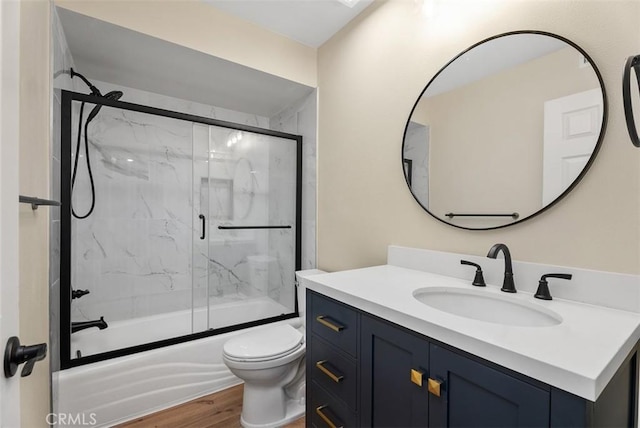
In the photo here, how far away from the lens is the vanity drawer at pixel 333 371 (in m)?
1.09

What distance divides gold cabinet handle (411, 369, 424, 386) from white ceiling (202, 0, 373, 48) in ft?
6.34

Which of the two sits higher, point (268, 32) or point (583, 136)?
point (268, 32)

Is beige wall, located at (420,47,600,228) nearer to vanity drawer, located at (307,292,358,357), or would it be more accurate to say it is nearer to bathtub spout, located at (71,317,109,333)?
vanity drawer, located at (307,292,358,357)

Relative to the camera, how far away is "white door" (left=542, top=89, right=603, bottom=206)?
999 mm

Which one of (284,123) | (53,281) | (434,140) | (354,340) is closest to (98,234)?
(53,281)

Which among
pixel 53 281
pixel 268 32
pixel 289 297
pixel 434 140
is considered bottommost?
pixel 289 297

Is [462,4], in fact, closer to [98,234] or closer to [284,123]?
[284,123]

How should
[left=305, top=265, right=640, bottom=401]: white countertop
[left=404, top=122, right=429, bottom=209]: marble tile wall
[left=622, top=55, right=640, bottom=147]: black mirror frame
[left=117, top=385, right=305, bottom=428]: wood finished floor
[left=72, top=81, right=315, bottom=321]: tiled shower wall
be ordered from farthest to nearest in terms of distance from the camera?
1. [left=72, top=81, right=315, bottom=321]: tiled shower wall
2. [left=117, top=385, right=305, bottom=428]: wood finished floor
3. [left=404, top=122, right=429, bottom=209]: marble tile wall
4. [left=622, top=55, right=640, bottom=147]: black mirror frame
5. [left=305, top=265, right=640, bottom=401]: white countertop

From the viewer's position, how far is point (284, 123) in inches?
110

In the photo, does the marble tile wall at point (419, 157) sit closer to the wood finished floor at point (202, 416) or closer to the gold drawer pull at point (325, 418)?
the gold drawer pull at point (325, 418)

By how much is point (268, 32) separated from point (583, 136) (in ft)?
6.48

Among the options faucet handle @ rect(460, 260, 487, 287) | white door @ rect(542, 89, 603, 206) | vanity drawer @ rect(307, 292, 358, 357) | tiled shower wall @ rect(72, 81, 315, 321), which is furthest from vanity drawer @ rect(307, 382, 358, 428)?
tiled shower wall @ rect(72, 81, 315, 321)

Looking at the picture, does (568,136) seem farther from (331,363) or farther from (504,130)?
(331,363)

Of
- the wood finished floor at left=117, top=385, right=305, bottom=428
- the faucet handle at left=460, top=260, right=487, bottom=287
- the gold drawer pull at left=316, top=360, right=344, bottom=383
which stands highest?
the faucet handle at left=460, top=260, right=487, bottom=287
